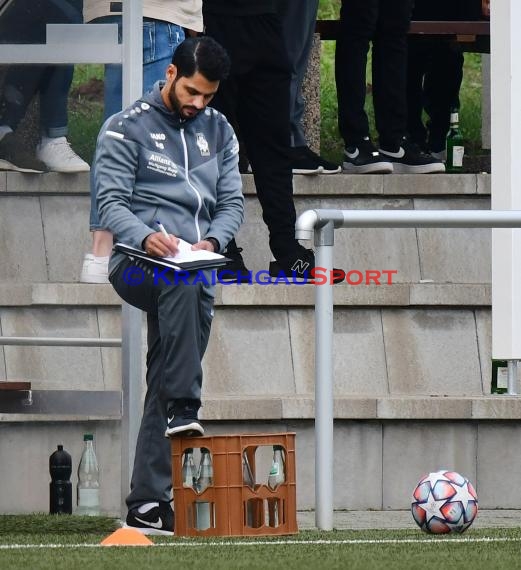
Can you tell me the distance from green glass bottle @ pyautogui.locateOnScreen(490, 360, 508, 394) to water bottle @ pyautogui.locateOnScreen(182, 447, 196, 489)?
2.52m

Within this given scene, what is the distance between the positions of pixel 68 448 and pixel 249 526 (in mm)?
1725

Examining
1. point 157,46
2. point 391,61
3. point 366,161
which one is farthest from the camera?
point 366,161

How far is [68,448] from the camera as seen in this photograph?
7.88 meters

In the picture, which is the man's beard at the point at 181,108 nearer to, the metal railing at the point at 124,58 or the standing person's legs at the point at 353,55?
the metal railing at the point at 124,58

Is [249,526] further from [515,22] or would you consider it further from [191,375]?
[515,22]

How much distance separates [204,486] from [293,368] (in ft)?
7.27

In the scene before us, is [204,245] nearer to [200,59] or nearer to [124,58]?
[200,59]

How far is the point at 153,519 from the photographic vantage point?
261 inches

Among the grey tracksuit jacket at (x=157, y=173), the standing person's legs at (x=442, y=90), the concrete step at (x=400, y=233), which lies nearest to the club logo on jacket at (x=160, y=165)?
the grey tracksuit jacket at (x=157, y=173)

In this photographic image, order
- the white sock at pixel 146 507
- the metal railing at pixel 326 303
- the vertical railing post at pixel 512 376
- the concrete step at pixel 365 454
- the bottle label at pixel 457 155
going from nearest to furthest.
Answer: the metal railing at pixel 326 303 → the white sock at pixel 146 507 → the concrete step at pixel 365 454 → the vertical railing post at pixel 512 376 → the bottle label at pixel 457 155

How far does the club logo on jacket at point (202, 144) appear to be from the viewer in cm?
673

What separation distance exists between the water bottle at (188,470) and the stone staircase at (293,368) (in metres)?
1.10

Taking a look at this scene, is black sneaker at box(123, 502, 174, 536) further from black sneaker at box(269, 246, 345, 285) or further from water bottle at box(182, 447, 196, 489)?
black sneaker at box(269, 246, 345, 285)

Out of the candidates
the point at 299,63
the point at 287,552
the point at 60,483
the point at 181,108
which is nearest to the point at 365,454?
the point at 60,483
